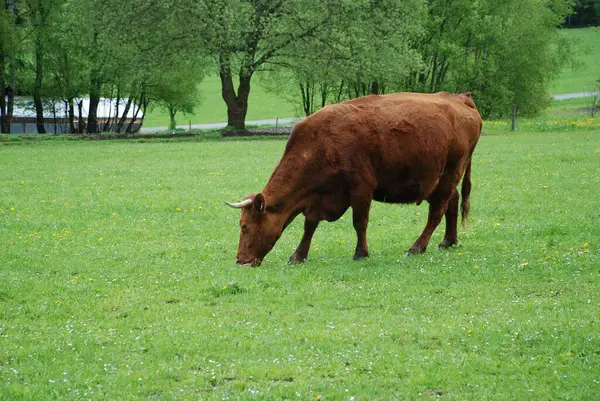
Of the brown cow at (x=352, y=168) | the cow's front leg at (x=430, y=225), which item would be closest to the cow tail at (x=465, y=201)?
the cow's front leg at (x=430, y=225)

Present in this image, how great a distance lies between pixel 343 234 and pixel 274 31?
103 ft

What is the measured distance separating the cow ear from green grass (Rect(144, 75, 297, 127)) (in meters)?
68.9

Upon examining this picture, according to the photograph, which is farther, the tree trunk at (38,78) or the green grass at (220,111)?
the green grass at (220,111)

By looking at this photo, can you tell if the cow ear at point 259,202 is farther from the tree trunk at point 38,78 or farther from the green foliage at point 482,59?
the tree trunk at point 38,78

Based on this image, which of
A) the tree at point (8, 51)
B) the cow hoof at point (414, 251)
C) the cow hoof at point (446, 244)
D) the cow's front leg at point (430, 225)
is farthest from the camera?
the tree at point (8, 51)

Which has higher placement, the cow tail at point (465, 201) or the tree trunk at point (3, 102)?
the tree trunk at point (3, 102)

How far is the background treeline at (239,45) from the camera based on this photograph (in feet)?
151

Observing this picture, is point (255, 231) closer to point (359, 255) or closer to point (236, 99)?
point (359, 255)

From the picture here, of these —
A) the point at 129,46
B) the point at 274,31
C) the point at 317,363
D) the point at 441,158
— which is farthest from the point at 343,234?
the point at 129,46

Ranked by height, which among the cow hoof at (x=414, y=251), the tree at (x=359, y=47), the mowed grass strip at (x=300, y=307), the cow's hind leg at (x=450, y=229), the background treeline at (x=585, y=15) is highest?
the background treeline at (x=585, y=15)

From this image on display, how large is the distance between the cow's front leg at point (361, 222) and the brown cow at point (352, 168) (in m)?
0.02

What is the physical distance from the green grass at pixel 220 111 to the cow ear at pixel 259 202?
6892 centimetres

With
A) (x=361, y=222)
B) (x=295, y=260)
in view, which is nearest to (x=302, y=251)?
(x=295, y=260)

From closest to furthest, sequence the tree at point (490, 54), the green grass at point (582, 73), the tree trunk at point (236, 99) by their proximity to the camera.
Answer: the tree trunk at point (236, 99) < the tree at point (490, 54) < the green grass at point (582, 73)
